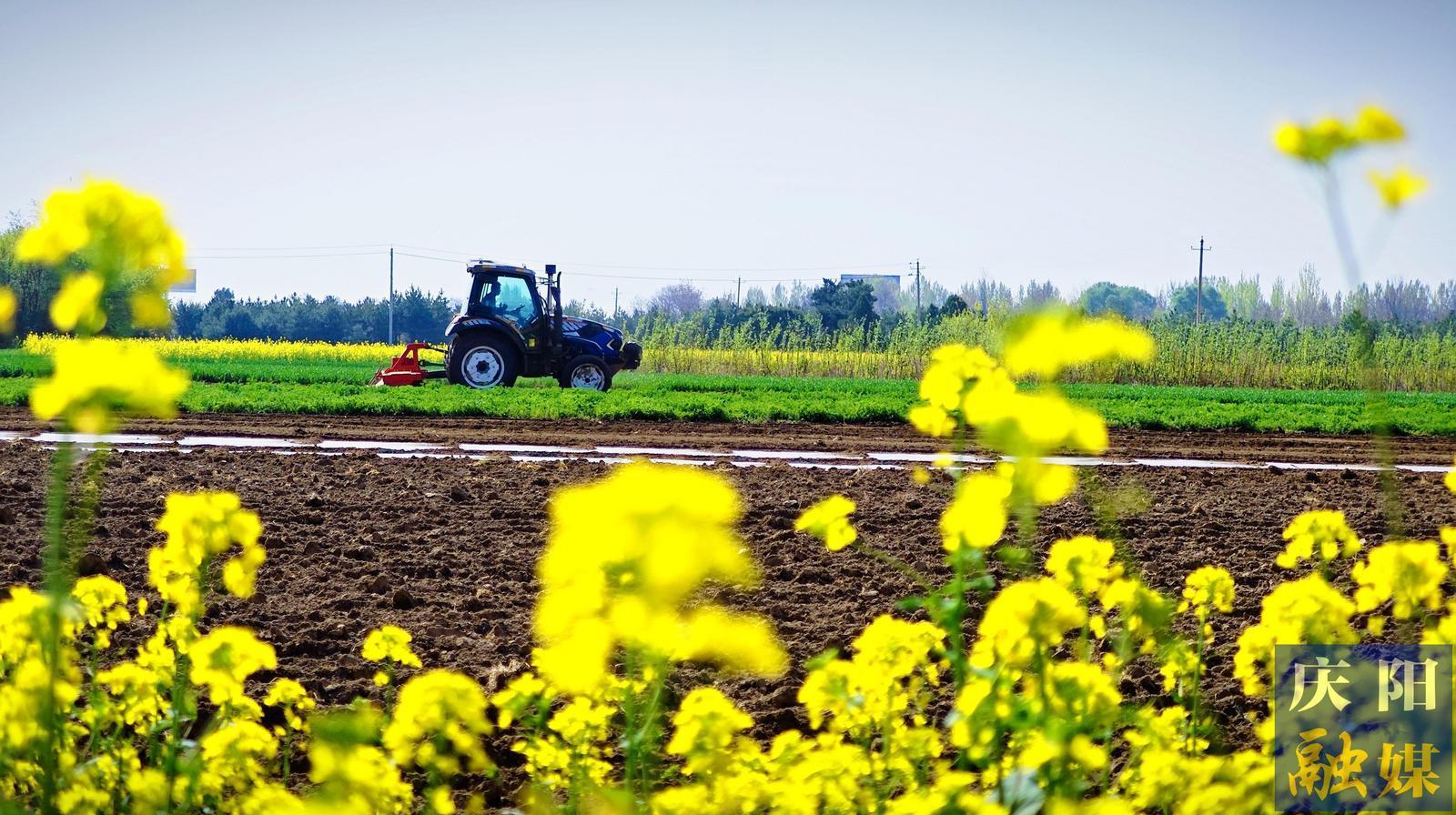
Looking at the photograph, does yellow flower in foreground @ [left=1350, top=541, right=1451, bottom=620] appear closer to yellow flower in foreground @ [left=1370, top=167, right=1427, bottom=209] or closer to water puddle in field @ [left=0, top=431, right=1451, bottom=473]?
yellow flower in foreground @ [left=1370, top=167, right=1427, bottom=209]

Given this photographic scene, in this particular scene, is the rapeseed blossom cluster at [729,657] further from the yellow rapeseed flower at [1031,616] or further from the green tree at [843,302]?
the green tree at [843,302]

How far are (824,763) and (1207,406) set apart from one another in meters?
14.8

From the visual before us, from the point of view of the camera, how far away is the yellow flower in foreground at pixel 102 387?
1482 millimetres

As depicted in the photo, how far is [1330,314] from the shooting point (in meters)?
67.7

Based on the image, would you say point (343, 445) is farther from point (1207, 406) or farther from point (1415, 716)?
point (1207, 406)

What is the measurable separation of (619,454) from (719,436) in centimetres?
219

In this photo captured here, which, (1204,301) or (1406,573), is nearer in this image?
(1406,573)

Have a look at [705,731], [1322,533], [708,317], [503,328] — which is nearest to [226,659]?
[705,731]

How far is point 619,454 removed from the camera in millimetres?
9156

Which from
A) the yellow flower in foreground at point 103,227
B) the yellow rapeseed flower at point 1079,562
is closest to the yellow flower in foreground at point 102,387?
the yellow flower in foreground at point 103,227

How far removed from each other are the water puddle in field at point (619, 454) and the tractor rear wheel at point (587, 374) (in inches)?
250

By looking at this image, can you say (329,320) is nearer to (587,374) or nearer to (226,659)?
(587,374)

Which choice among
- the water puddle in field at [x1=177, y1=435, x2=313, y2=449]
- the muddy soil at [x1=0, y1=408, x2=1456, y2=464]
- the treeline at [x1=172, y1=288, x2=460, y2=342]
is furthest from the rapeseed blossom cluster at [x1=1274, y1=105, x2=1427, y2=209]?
the treeline at [x1=172, y1=288, x2=460, y2=342]

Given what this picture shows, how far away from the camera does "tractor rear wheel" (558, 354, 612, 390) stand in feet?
53.5
